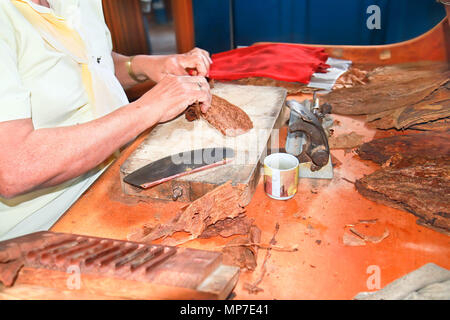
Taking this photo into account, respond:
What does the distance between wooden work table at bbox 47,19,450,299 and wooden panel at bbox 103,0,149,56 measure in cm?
158

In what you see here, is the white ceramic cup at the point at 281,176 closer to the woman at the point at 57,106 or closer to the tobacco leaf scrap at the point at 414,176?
the tobacco leaf scrap at the point at 414,176

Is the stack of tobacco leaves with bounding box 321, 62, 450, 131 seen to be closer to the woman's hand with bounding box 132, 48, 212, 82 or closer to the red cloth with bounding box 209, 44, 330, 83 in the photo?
the red cloth with bounding box 209, 44, 330, 83

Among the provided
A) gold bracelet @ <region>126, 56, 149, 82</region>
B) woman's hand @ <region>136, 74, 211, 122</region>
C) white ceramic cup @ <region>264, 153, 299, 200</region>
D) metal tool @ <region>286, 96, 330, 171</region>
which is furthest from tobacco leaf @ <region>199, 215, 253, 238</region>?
gold bracelet @ <region>126, 56, 149, 82</region>

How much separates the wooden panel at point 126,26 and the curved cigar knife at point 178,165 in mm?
1707

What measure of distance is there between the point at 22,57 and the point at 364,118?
1.32 m

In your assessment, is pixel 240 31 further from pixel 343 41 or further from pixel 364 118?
pixel 364 118

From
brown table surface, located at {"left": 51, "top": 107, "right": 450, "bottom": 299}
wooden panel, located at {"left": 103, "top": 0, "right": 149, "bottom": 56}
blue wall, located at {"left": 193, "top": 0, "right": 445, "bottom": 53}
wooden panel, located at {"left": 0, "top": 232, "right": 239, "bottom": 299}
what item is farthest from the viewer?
blue wall, located at {"left": 193, "top": 0, "right": 445, "bottom": 53}

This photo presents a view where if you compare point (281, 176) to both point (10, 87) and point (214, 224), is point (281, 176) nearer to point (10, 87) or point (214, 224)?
point (214, 224)

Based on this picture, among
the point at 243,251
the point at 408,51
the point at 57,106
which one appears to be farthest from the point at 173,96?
the point at 408,51

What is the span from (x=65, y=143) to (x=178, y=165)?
0.34 metres

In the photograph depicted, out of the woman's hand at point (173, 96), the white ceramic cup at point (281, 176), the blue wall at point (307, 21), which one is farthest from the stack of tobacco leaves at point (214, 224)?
the blue wall at point (307, 21)

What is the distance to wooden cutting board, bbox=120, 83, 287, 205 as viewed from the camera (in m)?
1.21

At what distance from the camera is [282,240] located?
1.06 metres
